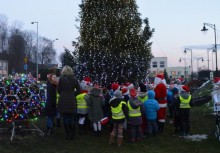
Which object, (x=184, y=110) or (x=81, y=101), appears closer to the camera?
(x=81, y=101)

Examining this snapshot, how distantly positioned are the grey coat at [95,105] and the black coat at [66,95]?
112 cm

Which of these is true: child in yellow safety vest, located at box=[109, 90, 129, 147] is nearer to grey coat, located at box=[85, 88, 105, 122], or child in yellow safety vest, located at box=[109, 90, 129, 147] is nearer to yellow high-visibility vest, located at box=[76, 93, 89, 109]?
grey coat, located at box=[85, 88, 105, 122]

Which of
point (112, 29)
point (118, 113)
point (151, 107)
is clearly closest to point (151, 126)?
point (151, 107)

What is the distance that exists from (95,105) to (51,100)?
136 cm

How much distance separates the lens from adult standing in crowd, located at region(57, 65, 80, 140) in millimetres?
9625

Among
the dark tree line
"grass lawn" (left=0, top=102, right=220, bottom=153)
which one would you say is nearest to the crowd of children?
"grass lawn" (left=0, top=102, right=220, bottom=153)

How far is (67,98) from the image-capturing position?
9.66m

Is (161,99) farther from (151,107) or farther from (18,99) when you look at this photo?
(18,99)

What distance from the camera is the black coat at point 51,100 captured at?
10500 mm

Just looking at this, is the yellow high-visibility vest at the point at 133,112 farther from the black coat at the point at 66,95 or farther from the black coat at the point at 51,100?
the black coat at the point at 51,100

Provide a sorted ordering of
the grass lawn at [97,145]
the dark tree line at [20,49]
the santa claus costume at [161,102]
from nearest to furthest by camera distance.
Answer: the grass lawn at [97,145]
the santa claus costume at [161,102]
the dark tree line at [20,49]

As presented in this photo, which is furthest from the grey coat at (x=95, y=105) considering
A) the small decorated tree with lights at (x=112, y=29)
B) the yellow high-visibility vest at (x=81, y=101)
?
the small decorated tree with lights at (x=112, y=29)

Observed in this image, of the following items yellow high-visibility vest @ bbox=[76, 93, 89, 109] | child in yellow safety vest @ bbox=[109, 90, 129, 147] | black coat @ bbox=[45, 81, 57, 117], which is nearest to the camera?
child in yellow safety vest @ bbox=[109, 90, 129, 147]

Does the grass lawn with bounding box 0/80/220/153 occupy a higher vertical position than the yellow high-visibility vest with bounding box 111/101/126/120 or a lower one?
lower
